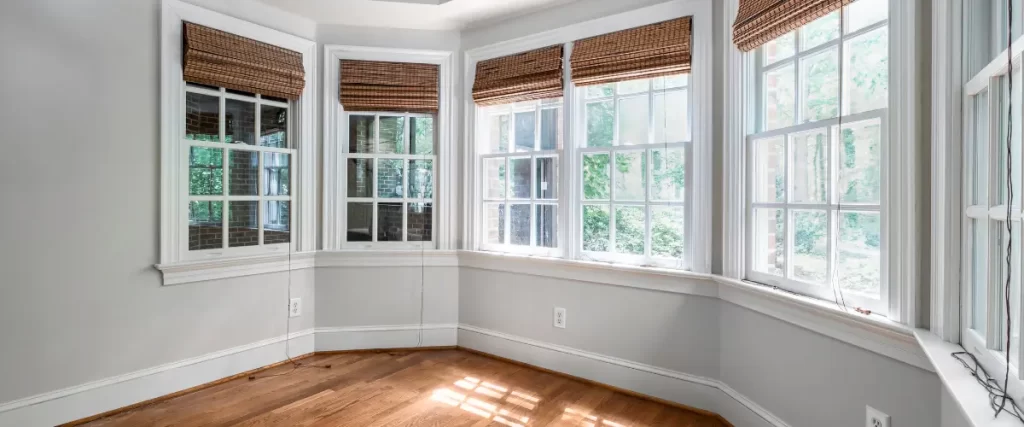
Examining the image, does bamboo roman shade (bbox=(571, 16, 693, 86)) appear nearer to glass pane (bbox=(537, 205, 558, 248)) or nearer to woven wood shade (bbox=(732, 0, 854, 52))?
woven wood shade (bbox=(732, 0, 854, 52))

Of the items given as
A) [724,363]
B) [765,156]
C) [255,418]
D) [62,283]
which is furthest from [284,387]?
[765,156]

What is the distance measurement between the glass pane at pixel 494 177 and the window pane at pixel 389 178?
2.04ft

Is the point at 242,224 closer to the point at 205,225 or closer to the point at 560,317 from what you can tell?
the point at 205,225

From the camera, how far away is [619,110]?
9.71 feet

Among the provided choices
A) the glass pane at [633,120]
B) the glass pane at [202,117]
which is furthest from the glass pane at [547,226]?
the glass pane at [202,117]

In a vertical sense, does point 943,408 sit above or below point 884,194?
below

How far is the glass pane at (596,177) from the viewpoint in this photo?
301 centimetres

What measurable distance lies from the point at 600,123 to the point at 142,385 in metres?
2.98

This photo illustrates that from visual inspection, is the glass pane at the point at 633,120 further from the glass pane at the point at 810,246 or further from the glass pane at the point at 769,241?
the glass pane at the point at 810,246

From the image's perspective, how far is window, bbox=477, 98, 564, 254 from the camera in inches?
129

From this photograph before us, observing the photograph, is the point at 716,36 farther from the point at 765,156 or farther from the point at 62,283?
the point at 62,283

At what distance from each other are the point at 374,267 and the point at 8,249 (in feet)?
6.20

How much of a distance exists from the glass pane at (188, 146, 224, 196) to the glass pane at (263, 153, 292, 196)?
280mm

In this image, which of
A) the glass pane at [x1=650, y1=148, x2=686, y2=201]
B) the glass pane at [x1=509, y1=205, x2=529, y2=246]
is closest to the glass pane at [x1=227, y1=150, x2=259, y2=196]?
the glass pane at [x1=509, y1=205, x2=529, y2=246]
